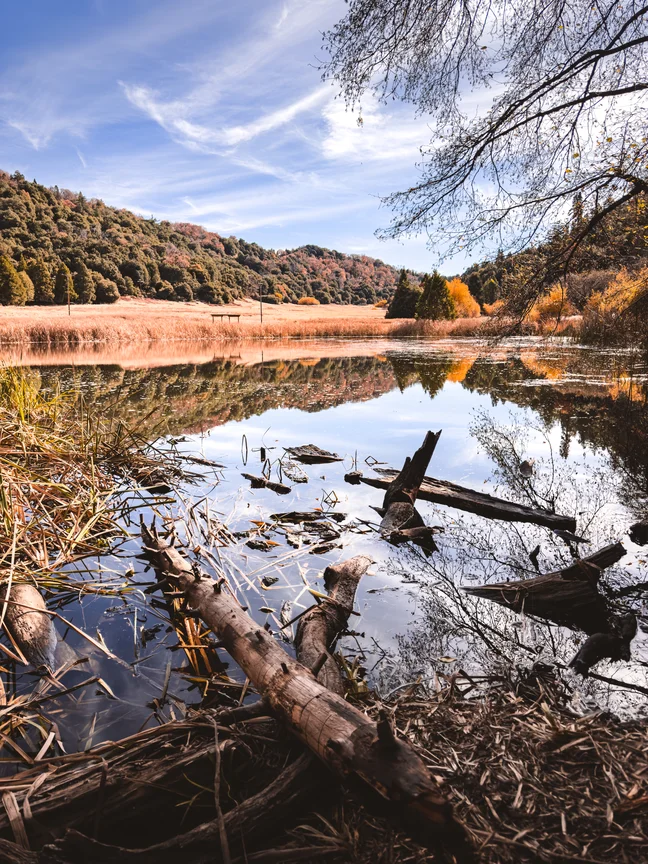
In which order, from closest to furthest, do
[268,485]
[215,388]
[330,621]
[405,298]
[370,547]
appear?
[330,621]
[370,547]
[268,485]
[215,388]
[405,298]

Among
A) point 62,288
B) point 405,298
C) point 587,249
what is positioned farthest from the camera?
point 405,298

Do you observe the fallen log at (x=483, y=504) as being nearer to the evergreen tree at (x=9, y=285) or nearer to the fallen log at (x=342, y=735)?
the fallen log at (x=342, y=735)

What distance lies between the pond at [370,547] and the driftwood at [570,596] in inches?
3.3

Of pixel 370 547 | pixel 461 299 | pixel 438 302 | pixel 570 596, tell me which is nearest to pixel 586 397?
pixel 370 547

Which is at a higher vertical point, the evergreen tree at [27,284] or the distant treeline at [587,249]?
the evergreen tree at [27,284]

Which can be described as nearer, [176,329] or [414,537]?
[414,537]

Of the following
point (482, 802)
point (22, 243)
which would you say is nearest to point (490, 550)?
point (482, 802)

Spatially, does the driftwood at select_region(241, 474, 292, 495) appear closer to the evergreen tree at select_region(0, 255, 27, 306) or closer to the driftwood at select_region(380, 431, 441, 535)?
the driftwood at select_region(380, 431, 441, 535)

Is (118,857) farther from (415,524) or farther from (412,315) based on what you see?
(412,315)

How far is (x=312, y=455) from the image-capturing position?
624cm

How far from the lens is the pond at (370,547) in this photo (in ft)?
7.42

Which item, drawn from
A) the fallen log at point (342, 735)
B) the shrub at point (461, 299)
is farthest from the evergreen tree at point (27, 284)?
the fallen log at point (342, 735)

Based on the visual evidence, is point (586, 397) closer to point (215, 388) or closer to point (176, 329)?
point (215, 388)

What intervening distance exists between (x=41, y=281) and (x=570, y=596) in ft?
212
